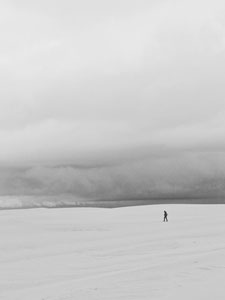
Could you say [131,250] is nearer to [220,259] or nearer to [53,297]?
[220,259]

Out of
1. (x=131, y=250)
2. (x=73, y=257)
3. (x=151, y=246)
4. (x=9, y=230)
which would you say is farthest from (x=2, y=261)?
(x=9, y=230)

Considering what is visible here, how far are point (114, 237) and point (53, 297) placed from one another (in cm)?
1713

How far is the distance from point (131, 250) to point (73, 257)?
311 cm

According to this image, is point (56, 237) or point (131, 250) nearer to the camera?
point (131, 250)

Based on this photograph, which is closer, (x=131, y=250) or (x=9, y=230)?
(x=131, y=250)

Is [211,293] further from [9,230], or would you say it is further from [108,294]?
[9,230]

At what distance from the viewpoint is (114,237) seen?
89.4 ft

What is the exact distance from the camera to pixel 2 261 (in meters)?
18.2

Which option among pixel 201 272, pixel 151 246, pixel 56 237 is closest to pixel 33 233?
pixel 56 237

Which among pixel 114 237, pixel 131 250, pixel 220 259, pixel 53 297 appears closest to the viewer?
pixel 53 297

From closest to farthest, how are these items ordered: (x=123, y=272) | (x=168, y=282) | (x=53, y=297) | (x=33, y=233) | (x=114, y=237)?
1. (x=53, y=297)
2. (x=168, y=282)
3. (x=123, y=272)
4. (x=114, y=237)
5. (x=33, y=233)

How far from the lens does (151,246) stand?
21578 mm

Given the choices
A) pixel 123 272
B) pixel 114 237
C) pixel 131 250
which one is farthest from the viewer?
pixel 114 237

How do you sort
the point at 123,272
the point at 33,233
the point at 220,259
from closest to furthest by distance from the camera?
the point at 123,272, the point at 220,259, the point at 33,233
